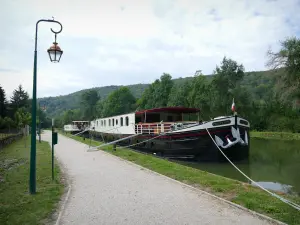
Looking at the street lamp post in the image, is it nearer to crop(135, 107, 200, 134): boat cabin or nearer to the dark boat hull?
the dark boat hull

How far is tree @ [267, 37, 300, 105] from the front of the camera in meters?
29.5

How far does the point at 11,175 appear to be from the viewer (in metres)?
10.3

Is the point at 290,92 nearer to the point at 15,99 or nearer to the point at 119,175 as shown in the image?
the point at 119,175

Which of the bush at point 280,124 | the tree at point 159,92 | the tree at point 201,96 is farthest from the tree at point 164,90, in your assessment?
the bush at point 280,124

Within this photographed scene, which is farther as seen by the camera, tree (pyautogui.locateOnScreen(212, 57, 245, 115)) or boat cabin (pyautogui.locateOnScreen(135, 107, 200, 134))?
tree (pyautogui.locateOnScreen(212, 57, 245, 115))

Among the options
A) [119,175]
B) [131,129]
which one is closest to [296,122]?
[131,129]

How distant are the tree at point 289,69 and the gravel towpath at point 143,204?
2612cm

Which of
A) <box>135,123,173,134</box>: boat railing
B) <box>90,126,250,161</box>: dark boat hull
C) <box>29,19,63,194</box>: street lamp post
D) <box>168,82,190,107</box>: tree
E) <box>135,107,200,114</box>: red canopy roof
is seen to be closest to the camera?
<box>29,19,63,194</box>: street lamp post

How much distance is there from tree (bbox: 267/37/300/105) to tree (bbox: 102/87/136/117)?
51.1 meters

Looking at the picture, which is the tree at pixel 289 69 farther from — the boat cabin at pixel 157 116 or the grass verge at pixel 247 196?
the grass verge at pixel 247 196

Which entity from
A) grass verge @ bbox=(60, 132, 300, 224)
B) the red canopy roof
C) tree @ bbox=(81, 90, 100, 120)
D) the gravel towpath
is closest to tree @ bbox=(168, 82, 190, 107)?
the red canopy roof

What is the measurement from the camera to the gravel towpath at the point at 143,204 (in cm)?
529

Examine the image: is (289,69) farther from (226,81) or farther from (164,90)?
(164,90)

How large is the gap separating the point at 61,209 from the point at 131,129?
16.8 metres
